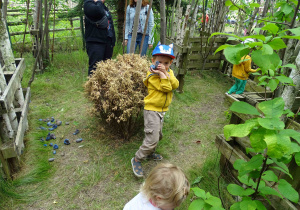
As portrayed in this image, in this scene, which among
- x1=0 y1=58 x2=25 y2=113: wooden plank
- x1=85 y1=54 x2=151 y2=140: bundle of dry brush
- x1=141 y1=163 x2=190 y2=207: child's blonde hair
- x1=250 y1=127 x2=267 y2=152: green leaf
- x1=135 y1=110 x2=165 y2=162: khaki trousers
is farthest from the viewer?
x1=85 y1=54 x2=151 y2=140: bundle of dry brush

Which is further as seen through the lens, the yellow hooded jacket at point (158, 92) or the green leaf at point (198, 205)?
A: the yellow hooded jacket at point (158, 92)

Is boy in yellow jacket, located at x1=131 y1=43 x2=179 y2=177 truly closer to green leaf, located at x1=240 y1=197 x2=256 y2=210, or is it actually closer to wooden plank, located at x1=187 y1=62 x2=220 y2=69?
green leaf, located at x1=240 y1=197 x2=256 y2=210

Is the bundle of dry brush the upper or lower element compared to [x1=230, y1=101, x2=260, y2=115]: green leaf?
lower

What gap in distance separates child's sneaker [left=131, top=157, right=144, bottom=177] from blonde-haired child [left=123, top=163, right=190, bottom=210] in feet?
4.10

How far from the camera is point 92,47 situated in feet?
14.7

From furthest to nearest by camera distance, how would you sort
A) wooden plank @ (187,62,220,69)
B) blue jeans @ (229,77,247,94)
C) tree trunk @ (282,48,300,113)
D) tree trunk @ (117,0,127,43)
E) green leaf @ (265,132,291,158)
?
tree trunk @ (117,0,127,43) → wooden plank @ (187,62,220,69) → blue jeans @ (229,77,247,94) → tree trunk @ (282,48,300,113) → green leaf @ (265,132,291,158)

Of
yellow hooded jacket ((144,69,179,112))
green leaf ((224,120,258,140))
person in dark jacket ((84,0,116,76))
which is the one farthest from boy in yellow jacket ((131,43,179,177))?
person in dark jacket ((84,0,116,76))

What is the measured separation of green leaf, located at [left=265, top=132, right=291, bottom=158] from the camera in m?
1.01

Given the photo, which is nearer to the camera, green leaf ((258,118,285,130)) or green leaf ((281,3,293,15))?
green leaf ((258,118,285,130))

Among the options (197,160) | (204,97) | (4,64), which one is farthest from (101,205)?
(204,97)

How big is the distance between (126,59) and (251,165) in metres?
2.57

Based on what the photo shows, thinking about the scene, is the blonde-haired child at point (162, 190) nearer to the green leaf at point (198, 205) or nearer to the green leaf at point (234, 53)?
the green leaf at point (198, 205)

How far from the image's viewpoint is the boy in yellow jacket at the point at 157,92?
97.3 inches

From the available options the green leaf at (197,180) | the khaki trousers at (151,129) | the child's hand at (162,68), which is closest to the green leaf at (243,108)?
the child's hand at (162,68)
